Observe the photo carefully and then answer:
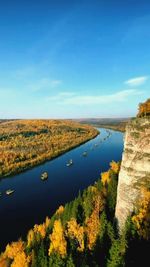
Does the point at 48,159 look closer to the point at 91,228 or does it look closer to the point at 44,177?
the point at 44,177

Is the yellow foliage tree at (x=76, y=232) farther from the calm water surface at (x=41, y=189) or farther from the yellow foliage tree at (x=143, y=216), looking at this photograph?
the calm water surface at (x=41, y=189)

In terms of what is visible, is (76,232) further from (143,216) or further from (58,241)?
(143,216)

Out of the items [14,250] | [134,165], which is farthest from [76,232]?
[134,165]

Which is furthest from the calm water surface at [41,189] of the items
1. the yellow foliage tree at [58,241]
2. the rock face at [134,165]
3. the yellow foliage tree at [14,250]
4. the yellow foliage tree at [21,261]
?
the rock face at [134,165]

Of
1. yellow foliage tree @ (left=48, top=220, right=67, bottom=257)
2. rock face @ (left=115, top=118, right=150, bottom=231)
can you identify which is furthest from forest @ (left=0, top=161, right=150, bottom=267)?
rock face @ (left=115, top=118, right=150, bottom=231)

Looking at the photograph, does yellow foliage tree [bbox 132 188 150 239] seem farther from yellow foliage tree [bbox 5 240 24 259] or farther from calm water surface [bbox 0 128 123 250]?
calm water surface [bbox 0 128 123 250]

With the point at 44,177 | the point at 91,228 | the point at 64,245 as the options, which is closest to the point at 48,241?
the point at 64,245
